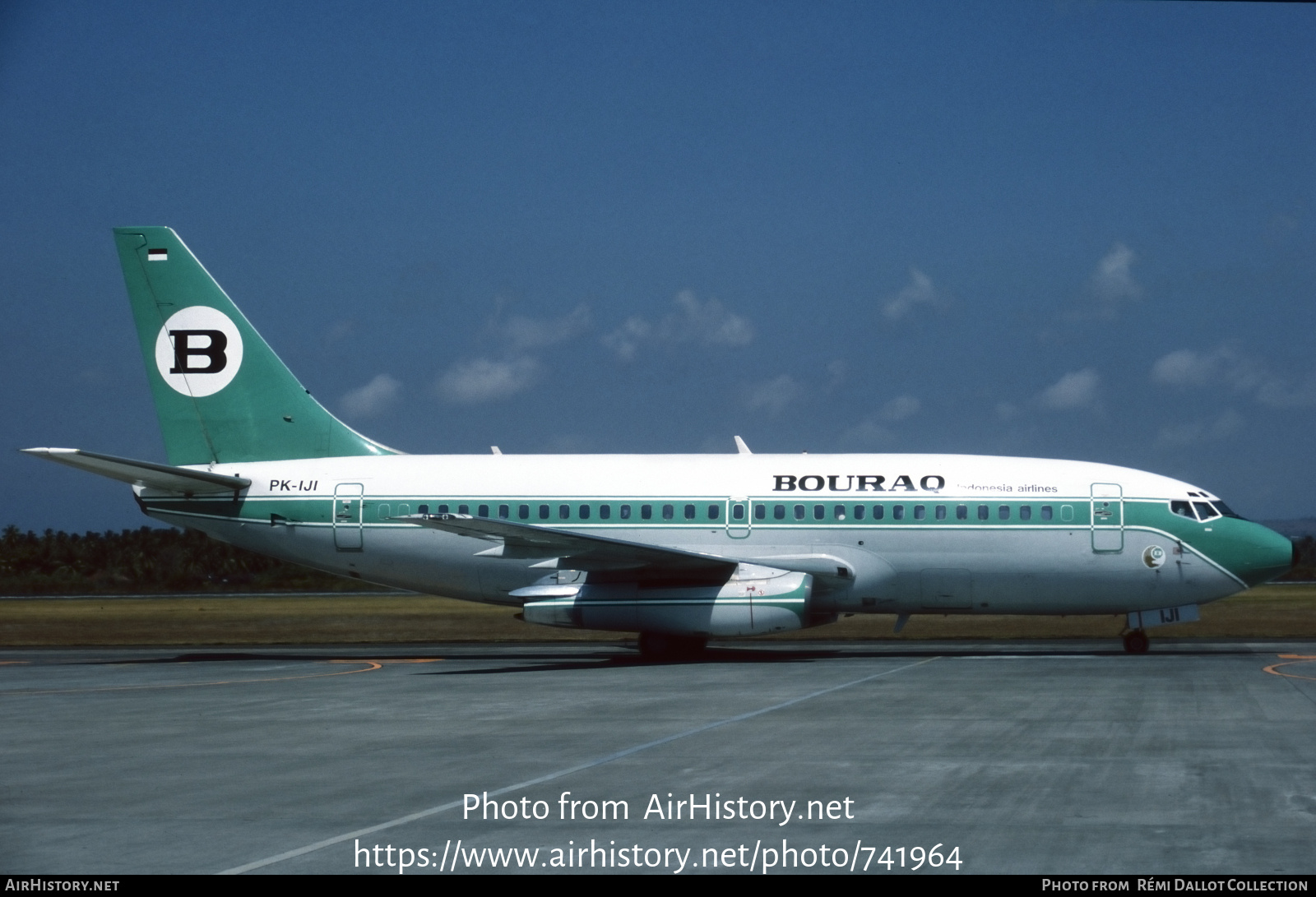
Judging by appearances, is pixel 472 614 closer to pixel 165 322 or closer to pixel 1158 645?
pixel 165 322

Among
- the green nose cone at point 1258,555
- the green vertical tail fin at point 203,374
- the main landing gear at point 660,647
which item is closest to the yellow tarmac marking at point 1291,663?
the green nose cone at point 1258,555

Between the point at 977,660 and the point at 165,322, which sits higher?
the point at 165,322

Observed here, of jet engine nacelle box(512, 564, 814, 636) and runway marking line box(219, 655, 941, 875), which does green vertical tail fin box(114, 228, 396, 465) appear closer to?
jet engine nacelle box(512, 564, 814, 636)

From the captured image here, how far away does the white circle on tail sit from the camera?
3106 centimetres

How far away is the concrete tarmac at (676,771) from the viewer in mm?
9164

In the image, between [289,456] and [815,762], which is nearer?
[815,762]

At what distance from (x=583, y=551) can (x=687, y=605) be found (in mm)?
2365

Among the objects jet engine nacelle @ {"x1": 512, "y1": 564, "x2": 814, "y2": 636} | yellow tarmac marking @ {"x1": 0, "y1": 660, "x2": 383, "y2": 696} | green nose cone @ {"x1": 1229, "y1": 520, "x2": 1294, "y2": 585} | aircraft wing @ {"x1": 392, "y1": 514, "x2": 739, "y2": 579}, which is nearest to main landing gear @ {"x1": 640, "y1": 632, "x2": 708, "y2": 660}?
jet engine nacelle @ {"x1": 512, "y1": 564, "x2": 814, "y2": 636}

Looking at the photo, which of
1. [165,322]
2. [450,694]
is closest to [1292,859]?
[450,694]

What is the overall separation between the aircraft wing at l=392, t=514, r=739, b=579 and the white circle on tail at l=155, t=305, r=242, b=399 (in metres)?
6.07

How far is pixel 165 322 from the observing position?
31094 mm

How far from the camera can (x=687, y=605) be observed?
1083 inches

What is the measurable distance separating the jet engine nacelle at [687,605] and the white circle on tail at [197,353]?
29.7 feet
